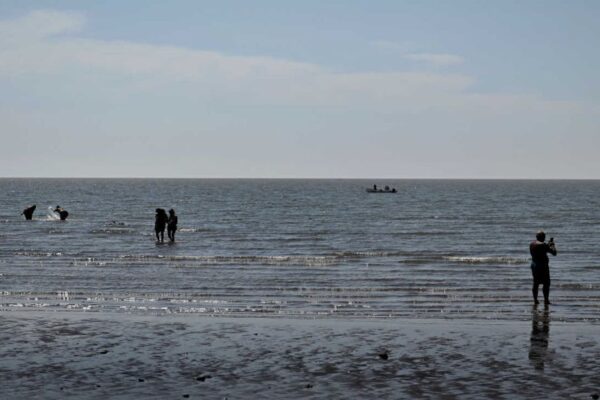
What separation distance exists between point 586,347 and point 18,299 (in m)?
13.8

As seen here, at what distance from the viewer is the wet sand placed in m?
11.4

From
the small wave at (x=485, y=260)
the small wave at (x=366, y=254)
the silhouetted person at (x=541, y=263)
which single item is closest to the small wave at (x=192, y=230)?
the small wave at (x=366, y=254)

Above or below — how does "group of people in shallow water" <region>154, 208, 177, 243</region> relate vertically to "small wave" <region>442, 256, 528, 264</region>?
above

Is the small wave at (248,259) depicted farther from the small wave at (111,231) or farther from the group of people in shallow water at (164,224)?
the small wave at (111,231)

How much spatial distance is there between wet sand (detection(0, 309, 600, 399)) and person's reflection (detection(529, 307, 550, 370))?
5 cm

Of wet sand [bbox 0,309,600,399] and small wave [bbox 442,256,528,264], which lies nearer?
wet sand [bbox 0,309,600,399]

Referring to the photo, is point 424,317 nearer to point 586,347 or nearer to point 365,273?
point 586,347

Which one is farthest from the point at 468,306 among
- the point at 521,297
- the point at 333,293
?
the point at 333,293

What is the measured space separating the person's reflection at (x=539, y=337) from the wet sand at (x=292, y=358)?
5 cm

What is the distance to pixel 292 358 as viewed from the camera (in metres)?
13.4

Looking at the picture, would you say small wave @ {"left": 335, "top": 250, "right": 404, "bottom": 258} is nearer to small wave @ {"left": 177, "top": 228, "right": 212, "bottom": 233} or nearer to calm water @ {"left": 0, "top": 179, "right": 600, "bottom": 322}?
calm water @ {"left": 0, "top": 179, "right": 600, "bottom": 322}

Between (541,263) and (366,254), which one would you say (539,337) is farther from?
(366,254)

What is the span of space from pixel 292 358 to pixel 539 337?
495cm

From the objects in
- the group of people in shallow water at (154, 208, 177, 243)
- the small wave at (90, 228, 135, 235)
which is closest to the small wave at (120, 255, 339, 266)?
the group of people in shallow water at (154, 208, 177, 243)
